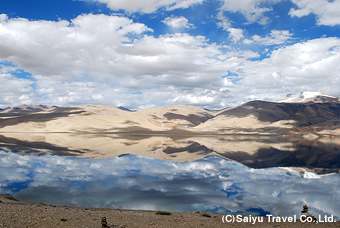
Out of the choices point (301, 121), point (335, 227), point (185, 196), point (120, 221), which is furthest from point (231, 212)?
point (301, 121)

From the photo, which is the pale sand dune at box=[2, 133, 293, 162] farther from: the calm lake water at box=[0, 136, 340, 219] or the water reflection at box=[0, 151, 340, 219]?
the water reflection at box=[0, 151, 340, 219]

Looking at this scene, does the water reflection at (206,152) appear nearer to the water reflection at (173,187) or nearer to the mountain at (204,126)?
the water reflection at (173,187)

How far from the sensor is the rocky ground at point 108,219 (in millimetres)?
7852

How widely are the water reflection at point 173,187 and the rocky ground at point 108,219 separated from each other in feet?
6.28

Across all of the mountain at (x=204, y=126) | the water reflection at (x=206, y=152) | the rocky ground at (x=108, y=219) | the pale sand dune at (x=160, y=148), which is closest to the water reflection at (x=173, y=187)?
the rocky ground at (x=108, y=219)

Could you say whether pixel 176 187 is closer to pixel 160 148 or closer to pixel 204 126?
pixel 160 148

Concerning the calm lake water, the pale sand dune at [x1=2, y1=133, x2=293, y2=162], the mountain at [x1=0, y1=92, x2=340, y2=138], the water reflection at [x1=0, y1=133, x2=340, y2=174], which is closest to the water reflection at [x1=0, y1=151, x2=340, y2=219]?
the calm lake water

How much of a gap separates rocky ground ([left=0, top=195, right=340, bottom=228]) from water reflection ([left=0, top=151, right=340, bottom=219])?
1.91m

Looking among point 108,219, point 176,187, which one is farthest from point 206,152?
point 108,219

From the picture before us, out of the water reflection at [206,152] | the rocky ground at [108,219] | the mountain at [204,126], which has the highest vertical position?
the mountain at [204,126]

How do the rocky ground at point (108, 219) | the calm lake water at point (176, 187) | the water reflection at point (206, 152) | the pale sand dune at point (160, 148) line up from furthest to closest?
1. the pale sand dune at point (160, 148)
2. the water reflection at point (206, 152)
3. the calm lake water at point (176, 187)
4. the rocky ground at point (108, 219)

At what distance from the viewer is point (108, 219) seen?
8844 mm

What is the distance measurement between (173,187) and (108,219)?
689 centimetres

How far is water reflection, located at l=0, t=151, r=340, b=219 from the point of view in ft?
39.9
